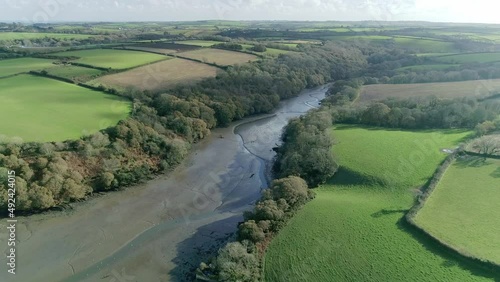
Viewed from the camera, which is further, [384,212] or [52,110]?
[52,110]

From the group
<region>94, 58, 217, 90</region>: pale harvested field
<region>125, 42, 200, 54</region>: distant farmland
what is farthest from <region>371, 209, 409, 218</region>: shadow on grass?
<region>125, 42, 200, 54</region>: distant farmland

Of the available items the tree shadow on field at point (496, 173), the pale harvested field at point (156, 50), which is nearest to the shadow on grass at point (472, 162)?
the tree shadow on field at point (496, 173)

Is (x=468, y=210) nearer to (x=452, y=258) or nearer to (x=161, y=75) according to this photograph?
(x=452, y=258)

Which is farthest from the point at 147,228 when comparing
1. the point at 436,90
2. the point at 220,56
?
the point at 220,56

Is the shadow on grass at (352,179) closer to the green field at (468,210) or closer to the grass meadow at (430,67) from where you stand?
the green field at (468,210)

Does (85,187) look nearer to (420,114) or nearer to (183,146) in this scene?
(183,146)

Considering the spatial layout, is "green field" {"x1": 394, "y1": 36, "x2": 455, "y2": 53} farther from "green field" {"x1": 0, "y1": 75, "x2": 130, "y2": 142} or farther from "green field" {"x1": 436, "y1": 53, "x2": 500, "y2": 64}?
"green field" {"x1": 0, "y1": 75, "x2": 130, "y2": 142}

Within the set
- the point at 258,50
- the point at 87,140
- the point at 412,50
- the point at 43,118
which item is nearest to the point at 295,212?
the point at 87,140
